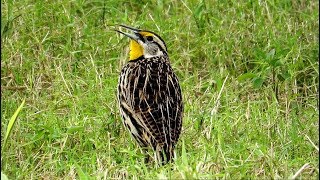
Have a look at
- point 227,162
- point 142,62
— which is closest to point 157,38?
point 142,62

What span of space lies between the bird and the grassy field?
116 millimetres

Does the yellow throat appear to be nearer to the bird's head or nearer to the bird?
the bird's head

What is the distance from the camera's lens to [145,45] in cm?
707

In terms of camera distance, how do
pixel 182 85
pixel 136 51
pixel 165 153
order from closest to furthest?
pixel 165 153, pixel 136 51, pixel 182 85

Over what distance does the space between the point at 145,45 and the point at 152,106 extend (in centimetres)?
78

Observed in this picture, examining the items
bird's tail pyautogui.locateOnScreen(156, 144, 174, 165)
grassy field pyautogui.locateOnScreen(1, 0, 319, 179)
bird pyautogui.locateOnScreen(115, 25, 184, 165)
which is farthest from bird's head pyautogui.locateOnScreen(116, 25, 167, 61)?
bird's tail pyautogui.locateOnScreen(156, 144, 174, 165)

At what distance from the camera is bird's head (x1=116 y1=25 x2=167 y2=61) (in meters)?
7.04

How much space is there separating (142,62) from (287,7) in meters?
1.92

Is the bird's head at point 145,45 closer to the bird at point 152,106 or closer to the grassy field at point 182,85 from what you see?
the bird at point 152,106

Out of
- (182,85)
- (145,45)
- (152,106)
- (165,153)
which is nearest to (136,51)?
(145,45)

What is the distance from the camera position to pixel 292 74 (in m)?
7.48

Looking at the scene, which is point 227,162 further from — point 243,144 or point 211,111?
point 211,111

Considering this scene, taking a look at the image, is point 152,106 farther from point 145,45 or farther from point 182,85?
point 182,85

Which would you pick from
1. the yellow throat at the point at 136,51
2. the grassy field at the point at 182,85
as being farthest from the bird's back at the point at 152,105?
the yellow throat at the point at 136,51
